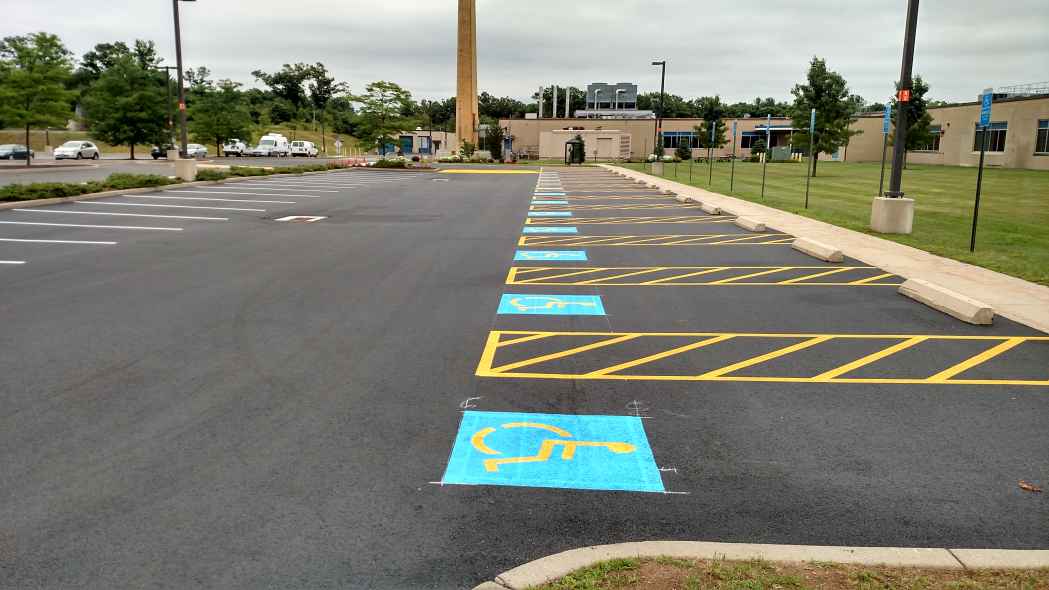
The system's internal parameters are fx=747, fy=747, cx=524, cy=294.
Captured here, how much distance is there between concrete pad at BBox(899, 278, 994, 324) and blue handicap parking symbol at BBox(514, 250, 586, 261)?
5781 mm

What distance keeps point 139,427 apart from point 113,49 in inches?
4794

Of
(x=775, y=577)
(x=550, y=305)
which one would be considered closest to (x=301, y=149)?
(x=550, y=305)

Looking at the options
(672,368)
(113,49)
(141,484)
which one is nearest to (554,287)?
(672,368)

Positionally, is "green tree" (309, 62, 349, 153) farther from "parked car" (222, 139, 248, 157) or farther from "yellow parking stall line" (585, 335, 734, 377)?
"yellow parking stall line" (585, 335, 734, 377)

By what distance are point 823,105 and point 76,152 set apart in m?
52.3

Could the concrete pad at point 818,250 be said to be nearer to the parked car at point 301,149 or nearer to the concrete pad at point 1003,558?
the concrete pad at point 1003,558

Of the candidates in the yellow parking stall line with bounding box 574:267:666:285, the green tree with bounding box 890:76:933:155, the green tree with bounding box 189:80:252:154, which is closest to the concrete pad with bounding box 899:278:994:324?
the yellow parking stall line with bounding box 574:267:666:285

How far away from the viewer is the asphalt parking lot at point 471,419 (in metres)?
4.17

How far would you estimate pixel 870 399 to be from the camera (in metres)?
6.57

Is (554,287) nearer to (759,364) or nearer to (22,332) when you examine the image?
(759,364)

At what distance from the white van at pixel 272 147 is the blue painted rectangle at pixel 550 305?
66.8 meters

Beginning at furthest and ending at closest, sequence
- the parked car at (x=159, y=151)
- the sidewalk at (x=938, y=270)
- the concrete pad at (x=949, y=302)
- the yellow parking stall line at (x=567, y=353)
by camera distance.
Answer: the parked car at (x=159, y=151) → the sidewalk at (x=938, y=270) → the concrete pad at (x=949, y=302) → the yellow parking stall line at (x=567, y=353)

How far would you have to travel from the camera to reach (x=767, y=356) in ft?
25.9

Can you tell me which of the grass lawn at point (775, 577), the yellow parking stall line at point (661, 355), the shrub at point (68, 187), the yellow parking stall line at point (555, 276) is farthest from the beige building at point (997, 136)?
the grass lawn at point (775, 577)
